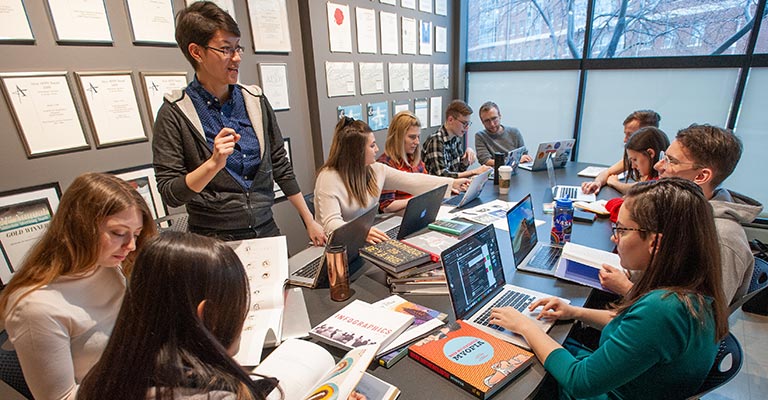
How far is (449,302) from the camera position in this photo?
1.29 metres

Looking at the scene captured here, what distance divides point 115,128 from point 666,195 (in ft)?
7.93

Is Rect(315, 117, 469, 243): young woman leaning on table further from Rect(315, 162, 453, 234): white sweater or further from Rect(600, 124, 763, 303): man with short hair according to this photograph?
Rect(600, 124, 763, 303): man with short hair

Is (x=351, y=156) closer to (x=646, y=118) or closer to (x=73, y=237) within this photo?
(x=73, y=237)

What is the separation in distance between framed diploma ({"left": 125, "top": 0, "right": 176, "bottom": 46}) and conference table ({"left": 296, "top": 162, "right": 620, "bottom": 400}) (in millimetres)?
1705

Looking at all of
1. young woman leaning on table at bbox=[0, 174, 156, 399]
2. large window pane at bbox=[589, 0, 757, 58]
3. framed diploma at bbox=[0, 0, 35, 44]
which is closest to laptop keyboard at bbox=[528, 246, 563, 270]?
young woman leaning on table at bbox=[0, 174, 156, 399]

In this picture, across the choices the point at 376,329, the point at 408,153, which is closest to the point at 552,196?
the point at 408,153

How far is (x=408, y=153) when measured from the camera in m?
2.76

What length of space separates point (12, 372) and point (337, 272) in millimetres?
879

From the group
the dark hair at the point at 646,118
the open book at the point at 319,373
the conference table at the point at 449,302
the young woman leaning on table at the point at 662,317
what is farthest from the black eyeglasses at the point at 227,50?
the dark hair at the point at 646,118

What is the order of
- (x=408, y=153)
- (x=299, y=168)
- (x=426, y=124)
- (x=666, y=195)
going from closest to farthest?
(x=666, y=195) < (x=408, y=153) < (x=299, y=168) < (x=426, y=124)

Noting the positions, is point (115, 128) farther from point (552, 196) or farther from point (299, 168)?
point (552, 196)

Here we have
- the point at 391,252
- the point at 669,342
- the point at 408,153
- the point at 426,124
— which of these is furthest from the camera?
the point at 426,124

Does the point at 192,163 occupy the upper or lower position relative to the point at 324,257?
upper

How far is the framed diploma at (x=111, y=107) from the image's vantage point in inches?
72.5
